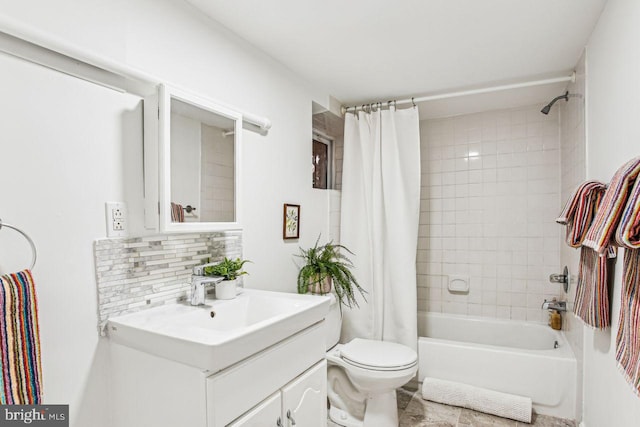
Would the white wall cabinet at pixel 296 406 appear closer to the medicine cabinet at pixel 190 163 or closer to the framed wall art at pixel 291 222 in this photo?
the medicine cabinet at pixel 190 163

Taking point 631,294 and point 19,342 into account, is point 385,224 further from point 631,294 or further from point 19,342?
point 19,342

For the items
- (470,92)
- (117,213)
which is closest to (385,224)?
(470,92)

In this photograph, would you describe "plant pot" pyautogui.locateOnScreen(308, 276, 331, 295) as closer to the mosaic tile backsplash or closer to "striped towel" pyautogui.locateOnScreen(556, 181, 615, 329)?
the mosaic tile backsplash

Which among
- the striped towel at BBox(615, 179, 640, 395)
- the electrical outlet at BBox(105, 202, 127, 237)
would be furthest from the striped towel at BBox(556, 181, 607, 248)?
the electrical outlet at BBox(105, 202, 127, 237)

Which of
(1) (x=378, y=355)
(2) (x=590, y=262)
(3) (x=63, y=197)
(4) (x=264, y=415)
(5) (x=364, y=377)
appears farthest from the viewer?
(1) (x=378, y=355)

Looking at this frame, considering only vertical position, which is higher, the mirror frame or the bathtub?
the mirror frame

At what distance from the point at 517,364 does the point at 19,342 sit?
8.77ft

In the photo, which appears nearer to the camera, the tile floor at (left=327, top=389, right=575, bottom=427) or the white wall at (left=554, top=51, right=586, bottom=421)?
the white wall at (left=554, top=51, right=586, bottom=421)

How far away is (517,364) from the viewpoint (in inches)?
98.3

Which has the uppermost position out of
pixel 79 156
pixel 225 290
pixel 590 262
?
pixel 79 156

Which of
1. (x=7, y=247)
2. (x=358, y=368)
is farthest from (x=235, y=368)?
(x=358, y=368)

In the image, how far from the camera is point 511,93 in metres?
2.79

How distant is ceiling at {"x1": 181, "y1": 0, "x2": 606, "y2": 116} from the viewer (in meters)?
1.75

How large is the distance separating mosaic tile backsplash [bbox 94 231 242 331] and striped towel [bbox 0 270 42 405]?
272 mm
